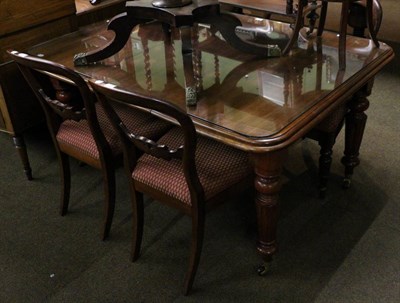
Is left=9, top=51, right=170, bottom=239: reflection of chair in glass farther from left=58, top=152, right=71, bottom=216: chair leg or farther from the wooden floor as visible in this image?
the wooden floor

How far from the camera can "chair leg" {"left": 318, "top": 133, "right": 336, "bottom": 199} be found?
6.44ft

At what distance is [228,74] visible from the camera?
1.71 metres

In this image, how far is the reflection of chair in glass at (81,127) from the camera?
170 centimetres

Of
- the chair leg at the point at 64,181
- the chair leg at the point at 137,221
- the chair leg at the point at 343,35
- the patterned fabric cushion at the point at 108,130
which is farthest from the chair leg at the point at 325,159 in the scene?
the chair leg at the point at 64,181

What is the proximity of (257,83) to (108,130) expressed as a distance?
0.62 meters

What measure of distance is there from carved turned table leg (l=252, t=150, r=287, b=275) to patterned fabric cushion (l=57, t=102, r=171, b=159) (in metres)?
0.51

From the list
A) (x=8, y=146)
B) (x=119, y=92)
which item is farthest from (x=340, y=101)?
(x=8, y=146)

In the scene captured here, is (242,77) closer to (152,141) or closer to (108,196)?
(152,141)

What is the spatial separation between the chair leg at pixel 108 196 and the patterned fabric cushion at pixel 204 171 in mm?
194

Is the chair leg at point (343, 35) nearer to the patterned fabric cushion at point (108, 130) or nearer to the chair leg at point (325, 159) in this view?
the chair leg at point (325, 159)

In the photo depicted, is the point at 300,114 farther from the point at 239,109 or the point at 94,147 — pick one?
the point at 94,147

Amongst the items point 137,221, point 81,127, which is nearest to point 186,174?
point 137,221

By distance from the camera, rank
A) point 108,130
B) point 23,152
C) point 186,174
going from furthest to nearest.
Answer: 1. point 23,152
2. point 108,130
3. point 186,174

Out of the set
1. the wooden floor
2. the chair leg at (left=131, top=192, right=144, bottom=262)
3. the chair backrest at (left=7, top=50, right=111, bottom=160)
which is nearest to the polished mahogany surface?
the chair backrest at (left=7, top=50, right=111, bottom=160)
